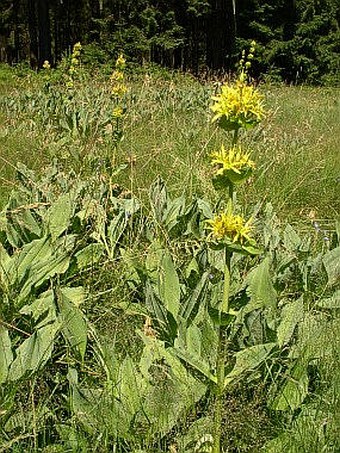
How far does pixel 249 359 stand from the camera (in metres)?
1.57

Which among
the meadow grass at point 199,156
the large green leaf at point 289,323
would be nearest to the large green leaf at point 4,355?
the large green leaf at point 289,323

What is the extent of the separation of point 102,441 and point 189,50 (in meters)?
28.6

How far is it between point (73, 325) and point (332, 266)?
0.98m

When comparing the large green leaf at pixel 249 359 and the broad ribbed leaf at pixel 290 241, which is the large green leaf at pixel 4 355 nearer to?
the large green leaf at pixel 249 359

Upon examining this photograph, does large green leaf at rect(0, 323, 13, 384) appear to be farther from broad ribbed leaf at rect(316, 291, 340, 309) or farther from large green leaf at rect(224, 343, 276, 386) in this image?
broad ribbed leaf at rect(316, 291, 340, 309)

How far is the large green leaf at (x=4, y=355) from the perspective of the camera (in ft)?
5.03

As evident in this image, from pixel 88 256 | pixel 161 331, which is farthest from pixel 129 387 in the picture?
pixel 88 256

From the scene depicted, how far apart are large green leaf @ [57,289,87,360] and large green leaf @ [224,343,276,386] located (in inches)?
16.5

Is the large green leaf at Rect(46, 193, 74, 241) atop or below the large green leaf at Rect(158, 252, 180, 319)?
below

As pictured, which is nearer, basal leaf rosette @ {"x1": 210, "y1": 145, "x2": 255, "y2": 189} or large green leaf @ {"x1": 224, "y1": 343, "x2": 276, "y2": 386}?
basal leaf rosette @ {"x1": 210, "y1": 145, "x2": 255, "y2": 189}

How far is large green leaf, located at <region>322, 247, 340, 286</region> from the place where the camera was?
2191 mm

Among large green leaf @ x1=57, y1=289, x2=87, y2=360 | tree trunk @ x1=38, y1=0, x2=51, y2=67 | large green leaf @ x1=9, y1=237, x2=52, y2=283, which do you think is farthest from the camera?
tree trunk @ x1=38, y1=0, x2=51, y2=67

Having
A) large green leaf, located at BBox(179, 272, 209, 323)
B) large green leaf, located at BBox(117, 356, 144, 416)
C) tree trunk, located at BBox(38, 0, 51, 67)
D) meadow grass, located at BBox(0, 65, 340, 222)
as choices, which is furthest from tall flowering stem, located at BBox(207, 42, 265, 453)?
tree trunk, located at BBox(38, 0, 51, 67)

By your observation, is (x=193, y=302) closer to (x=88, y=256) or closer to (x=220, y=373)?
(x=220, y=373)
